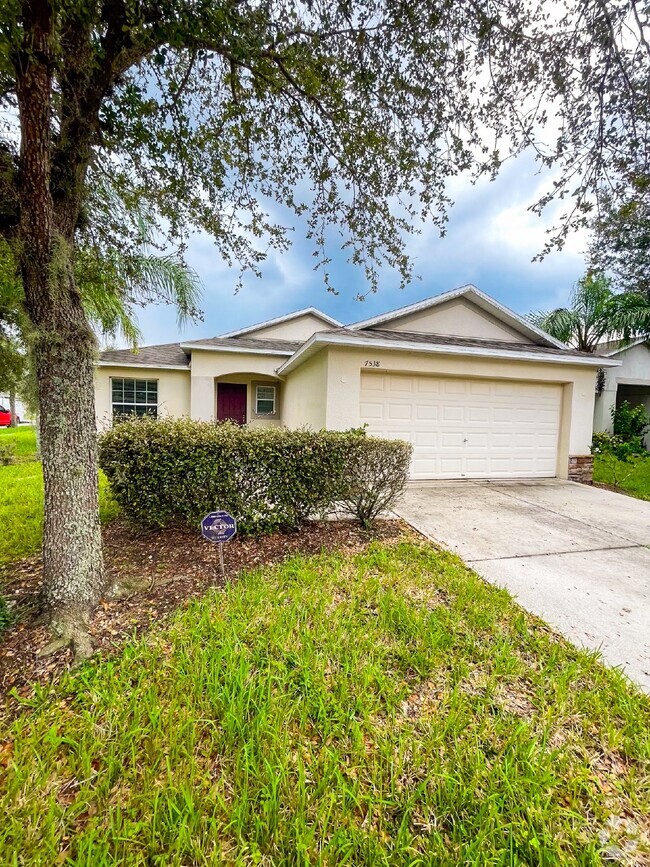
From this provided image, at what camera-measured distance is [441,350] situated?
7.29 metres

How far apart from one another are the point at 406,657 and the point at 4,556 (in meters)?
4.25

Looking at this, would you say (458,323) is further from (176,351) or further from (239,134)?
(176,351)

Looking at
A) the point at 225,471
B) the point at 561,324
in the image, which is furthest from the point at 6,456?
the point at 561,324

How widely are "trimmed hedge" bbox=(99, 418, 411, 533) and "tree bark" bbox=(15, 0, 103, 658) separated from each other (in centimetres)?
103

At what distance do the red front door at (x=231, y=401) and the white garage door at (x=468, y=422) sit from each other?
7.40 m

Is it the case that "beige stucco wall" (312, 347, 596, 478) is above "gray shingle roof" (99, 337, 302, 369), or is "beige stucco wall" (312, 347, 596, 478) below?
below

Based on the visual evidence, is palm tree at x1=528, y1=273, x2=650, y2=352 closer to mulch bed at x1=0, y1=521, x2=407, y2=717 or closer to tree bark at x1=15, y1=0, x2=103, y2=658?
mulch bed at x1=0, y1=521, x2=407, y2=717

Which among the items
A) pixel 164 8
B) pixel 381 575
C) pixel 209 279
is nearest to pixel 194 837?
pixel 381 575

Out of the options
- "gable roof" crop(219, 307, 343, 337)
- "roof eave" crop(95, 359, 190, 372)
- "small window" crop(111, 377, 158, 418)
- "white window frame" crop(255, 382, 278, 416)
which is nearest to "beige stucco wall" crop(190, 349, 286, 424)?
"roof eave" crop(95, 359, 190, 372)

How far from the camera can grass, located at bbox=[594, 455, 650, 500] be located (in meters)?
8.31

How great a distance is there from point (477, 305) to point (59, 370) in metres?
9.31

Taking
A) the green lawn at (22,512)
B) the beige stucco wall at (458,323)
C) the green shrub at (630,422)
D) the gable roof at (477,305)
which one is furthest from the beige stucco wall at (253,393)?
the green shrub at (630,422)

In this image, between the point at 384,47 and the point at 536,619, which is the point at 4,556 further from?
the point at 384,47

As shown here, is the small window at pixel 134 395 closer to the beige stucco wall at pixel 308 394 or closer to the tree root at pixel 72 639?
the beige stucco wall at pixel 308 394
